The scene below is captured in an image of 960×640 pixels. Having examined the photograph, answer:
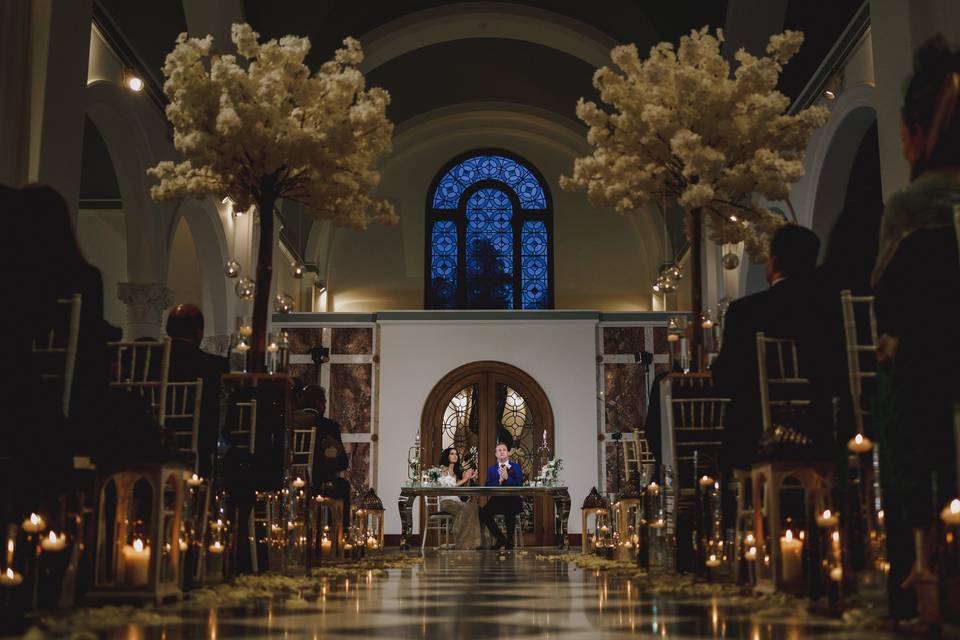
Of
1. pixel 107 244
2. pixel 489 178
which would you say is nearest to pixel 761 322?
pixel 107 244

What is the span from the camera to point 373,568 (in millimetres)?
7359

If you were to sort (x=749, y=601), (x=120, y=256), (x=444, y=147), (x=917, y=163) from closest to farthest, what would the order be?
(x=917, y=163) → (x=749, y=601) → (x=120, y=256) → (x=444, y=147)

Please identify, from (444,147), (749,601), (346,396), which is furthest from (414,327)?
(749,601)

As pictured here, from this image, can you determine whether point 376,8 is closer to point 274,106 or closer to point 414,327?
point 414,327

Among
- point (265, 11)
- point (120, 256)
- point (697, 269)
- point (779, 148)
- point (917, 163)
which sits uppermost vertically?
point (265, 11)

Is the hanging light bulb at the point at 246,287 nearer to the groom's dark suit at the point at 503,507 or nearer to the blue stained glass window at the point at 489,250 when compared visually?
the groom's dark suit at the point at 503,507

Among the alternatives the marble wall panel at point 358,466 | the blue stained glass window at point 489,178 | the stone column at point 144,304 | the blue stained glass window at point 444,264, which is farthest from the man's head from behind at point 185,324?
the blue stained glass window at point 489,178

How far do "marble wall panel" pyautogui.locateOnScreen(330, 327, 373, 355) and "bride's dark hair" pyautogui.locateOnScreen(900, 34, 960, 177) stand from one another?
1434 centimetres

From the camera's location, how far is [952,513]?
2.86 m

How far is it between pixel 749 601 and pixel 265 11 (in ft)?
41.7

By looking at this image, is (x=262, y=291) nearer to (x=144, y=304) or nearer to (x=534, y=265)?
(x=144, y=304)

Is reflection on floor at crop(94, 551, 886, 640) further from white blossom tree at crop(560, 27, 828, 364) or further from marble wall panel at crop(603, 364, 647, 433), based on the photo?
marble wall panel at crop(603, 364, 647, 433)

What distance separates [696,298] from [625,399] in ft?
32.7

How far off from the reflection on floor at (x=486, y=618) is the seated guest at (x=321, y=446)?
3.01 meters
